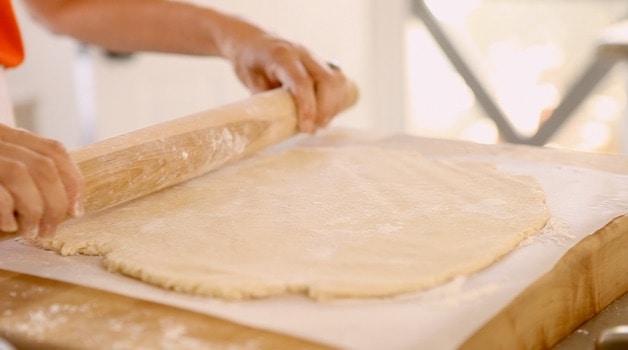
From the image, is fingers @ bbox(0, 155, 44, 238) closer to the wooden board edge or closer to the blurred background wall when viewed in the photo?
the wooden board edge

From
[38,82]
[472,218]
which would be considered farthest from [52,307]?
[38,82]

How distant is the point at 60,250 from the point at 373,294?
382 millimetres

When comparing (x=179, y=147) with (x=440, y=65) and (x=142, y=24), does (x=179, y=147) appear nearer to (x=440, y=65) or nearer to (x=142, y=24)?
(x=142, y=24)

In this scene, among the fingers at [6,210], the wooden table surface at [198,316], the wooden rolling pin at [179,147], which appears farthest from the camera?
the wooden rolling pin at [179,147]

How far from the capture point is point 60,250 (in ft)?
3.29

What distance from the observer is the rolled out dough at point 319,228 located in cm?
87

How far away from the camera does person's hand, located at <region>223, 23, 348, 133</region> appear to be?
1.41 metres

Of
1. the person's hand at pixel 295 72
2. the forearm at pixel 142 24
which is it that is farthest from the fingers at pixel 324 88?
the forearm at pixel 142 24

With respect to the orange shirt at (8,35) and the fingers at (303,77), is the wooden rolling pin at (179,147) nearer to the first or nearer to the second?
the fingers at (303,77)

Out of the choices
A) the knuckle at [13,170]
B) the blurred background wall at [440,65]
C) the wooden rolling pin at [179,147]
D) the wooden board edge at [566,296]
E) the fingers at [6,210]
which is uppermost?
the knuckle at [13,170]

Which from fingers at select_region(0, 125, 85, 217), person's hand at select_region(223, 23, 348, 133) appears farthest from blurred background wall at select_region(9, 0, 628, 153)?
fingers at select_region(0, 125, 85, 217)

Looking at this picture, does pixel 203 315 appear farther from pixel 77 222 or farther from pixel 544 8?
pixel 544 8

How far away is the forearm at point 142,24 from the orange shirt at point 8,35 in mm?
239

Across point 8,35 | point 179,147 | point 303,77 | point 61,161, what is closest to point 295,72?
point 303,77
